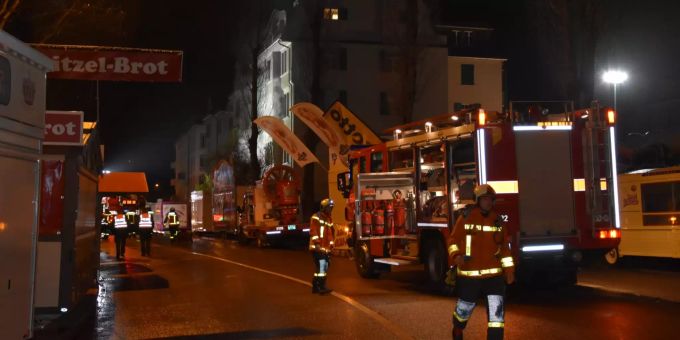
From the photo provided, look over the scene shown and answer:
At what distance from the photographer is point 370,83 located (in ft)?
153

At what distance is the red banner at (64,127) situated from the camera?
30.2 feet

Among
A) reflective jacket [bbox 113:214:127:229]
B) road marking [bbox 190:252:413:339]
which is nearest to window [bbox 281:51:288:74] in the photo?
reflective jacket [bbox 113:214:127:229]

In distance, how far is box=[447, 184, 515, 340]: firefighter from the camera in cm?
700

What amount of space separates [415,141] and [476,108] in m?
2.37

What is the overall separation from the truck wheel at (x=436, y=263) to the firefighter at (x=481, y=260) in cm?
584

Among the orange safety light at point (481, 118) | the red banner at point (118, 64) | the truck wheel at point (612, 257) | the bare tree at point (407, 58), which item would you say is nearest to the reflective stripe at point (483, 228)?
the orange safety light at point (481, 118)

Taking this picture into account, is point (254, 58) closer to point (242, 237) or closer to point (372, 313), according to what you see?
point (242, 237)

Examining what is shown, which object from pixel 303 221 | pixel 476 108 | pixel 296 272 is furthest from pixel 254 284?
pixel 303 221

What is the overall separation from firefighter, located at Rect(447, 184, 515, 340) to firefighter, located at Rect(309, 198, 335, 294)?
6.24 metres

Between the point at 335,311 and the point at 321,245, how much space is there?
235 cm

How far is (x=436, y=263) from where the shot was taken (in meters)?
13.4

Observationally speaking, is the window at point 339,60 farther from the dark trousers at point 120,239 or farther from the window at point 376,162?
the window at point 376,162

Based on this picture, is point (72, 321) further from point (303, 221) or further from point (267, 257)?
point (303, 221)

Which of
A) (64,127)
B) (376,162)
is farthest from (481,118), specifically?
(64,127)
